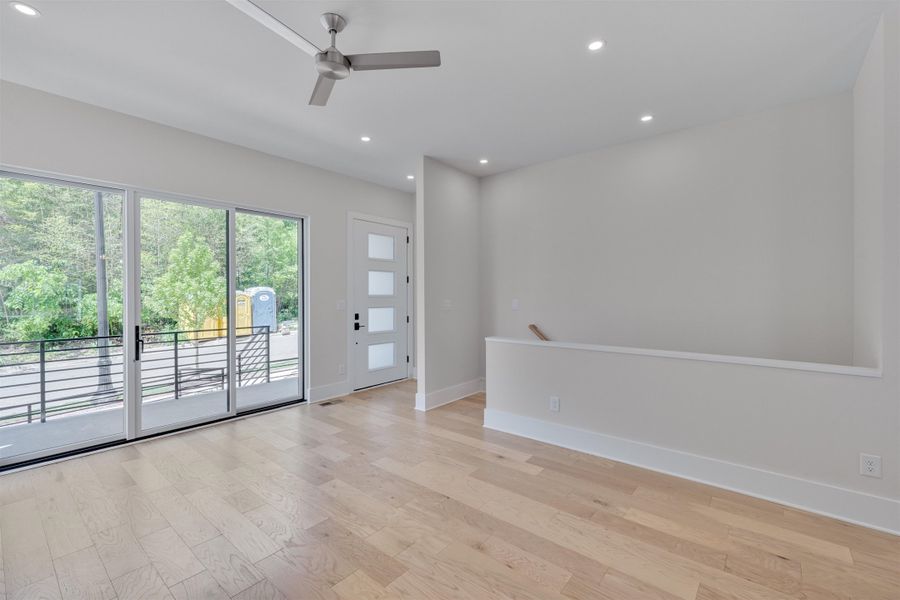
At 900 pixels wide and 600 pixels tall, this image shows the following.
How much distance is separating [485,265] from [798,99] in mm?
3289

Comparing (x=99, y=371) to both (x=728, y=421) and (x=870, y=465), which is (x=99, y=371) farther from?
(x=870, y=465)

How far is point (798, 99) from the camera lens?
2.94m

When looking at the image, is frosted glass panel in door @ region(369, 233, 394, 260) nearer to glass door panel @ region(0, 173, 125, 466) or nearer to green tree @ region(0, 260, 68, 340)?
glass door panel @ region(0, 173, 125, 466)

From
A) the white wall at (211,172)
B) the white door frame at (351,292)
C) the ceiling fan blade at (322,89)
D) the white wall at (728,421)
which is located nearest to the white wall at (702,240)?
the white wall at (728,421)

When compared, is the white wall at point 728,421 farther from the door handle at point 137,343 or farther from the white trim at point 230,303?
the door handle at point 137,343

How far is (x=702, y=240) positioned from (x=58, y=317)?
5.61 metres

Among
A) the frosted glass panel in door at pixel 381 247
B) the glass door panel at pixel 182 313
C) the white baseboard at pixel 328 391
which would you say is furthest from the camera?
the frosted glass panel in door at pixel 381 247

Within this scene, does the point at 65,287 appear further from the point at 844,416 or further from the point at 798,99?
the point at 798,99

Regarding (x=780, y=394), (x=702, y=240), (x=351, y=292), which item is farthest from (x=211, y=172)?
(x=780, y=394)

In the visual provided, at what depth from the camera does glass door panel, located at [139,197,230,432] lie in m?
3.46

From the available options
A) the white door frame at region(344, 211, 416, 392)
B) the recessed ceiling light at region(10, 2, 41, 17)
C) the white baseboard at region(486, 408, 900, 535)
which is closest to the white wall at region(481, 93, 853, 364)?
the white baseboard at region(486, 408, 900, 535)

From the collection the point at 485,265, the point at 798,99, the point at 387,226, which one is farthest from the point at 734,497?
the point at 387,226

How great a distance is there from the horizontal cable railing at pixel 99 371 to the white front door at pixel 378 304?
1418 millimetres

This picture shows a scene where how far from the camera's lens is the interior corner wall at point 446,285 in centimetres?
423
